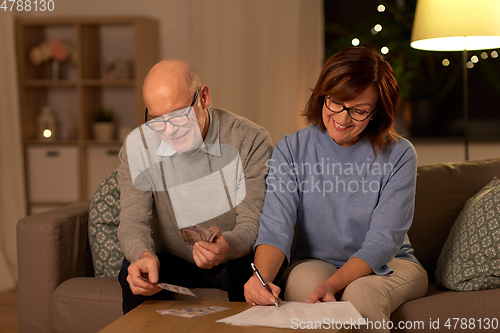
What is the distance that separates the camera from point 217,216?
4.89 feet

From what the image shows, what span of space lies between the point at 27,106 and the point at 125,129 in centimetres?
72

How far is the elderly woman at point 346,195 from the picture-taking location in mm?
1279

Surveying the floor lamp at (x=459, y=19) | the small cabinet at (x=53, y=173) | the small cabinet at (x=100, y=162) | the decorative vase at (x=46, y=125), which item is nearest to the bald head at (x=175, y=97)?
the floor lamp at (x=459, y=19)

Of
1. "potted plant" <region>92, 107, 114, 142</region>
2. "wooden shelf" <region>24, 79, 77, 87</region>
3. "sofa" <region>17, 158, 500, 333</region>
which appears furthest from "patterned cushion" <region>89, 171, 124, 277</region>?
"wooden shelf" <region>24, 79, 77, 87</region>

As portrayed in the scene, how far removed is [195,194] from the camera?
1.50 meters

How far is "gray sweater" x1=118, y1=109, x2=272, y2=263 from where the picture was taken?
144 centimetres

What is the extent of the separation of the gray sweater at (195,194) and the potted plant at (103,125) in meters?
1.90

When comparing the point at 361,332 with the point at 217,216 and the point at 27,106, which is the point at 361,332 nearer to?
the point at 217,216

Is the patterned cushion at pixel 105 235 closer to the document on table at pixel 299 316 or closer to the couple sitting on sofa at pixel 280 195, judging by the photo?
the couple sitting on sofa at pixel 280 195

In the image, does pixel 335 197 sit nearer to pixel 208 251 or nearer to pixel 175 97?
pixel 208 251

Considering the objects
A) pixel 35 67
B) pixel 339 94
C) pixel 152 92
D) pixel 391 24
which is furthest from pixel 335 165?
pixel 35 67

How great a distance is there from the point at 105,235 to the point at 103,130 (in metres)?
1.77

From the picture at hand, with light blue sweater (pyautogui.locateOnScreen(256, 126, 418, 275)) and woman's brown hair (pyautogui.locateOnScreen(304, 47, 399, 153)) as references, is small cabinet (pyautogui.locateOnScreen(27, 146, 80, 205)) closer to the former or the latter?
light blue sweater (pyautogui.locateOnScreen(256, 126, 418, 275))

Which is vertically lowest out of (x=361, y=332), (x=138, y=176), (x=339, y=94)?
(x=361, y=332)
